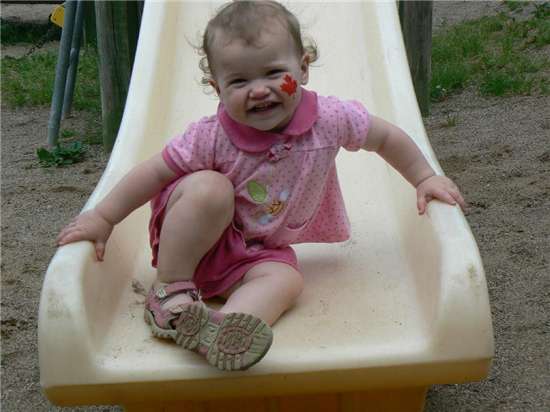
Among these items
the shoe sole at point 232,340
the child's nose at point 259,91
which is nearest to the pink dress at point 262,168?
the child's nose at point 259,91

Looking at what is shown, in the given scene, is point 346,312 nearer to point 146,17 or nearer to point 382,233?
point 382,233

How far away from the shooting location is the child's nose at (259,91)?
155cm

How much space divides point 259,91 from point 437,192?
0.37 meters

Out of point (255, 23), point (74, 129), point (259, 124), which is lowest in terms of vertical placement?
point (74, 129)

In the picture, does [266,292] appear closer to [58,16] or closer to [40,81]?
[58,16]

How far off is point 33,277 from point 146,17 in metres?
0.82

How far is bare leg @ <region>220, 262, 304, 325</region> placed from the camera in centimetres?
152

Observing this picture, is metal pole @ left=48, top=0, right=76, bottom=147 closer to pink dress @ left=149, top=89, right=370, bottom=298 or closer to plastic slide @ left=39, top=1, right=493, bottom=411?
plastic slide @ left=39, top=1, right=493, bottom=411

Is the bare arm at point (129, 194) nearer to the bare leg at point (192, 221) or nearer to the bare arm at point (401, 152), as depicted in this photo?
the bare leg at point (192, 221)

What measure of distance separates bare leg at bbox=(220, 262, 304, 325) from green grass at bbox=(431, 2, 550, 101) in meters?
2.41

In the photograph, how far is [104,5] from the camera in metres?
3.32

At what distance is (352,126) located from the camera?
1685mm

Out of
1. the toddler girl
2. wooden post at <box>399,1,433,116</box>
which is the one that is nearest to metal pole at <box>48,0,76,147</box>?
wooden post at <box>399,1,433,116</box>

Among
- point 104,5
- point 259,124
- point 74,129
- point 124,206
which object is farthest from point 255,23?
point 74,129
